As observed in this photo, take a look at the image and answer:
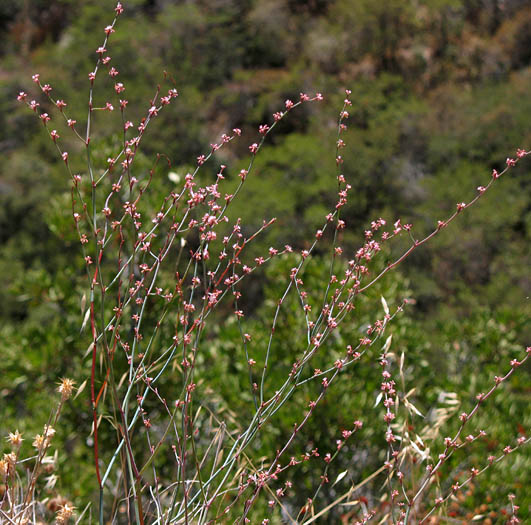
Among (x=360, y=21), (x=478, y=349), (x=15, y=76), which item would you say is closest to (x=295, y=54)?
(x=360, y=21)

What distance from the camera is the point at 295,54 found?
2709cm

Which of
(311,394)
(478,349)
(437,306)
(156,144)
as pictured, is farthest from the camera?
(156,144)

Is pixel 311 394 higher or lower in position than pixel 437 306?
higher

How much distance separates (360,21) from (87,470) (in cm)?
2348

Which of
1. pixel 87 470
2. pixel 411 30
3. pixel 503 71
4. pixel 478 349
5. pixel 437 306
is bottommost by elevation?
pixel 437 306

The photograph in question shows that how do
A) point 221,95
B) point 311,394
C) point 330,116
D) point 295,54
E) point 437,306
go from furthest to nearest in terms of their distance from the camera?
1. point 295,54
2. point 221,95
3. point 330,116
4. point 437,306
5. point 311,394

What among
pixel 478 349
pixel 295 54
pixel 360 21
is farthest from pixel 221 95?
pixel 478 349

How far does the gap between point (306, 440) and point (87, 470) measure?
5.05 feet

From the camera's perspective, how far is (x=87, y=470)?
464 centimetres

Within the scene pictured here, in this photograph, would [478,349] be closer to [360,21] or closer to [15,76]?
[360,21]

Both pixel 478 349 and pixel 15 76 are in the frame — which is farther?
pixel 15 76

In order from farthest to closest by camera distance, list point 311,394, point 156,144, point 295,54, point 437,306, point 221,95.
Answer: point 295,54 < point 221,95 < point 156,144 < point 437,306 < point 311,394

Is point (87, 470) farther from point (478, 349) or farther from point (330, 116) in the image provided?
point (330, 116)

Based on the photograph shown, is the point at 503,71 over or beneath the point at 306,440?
beneath
